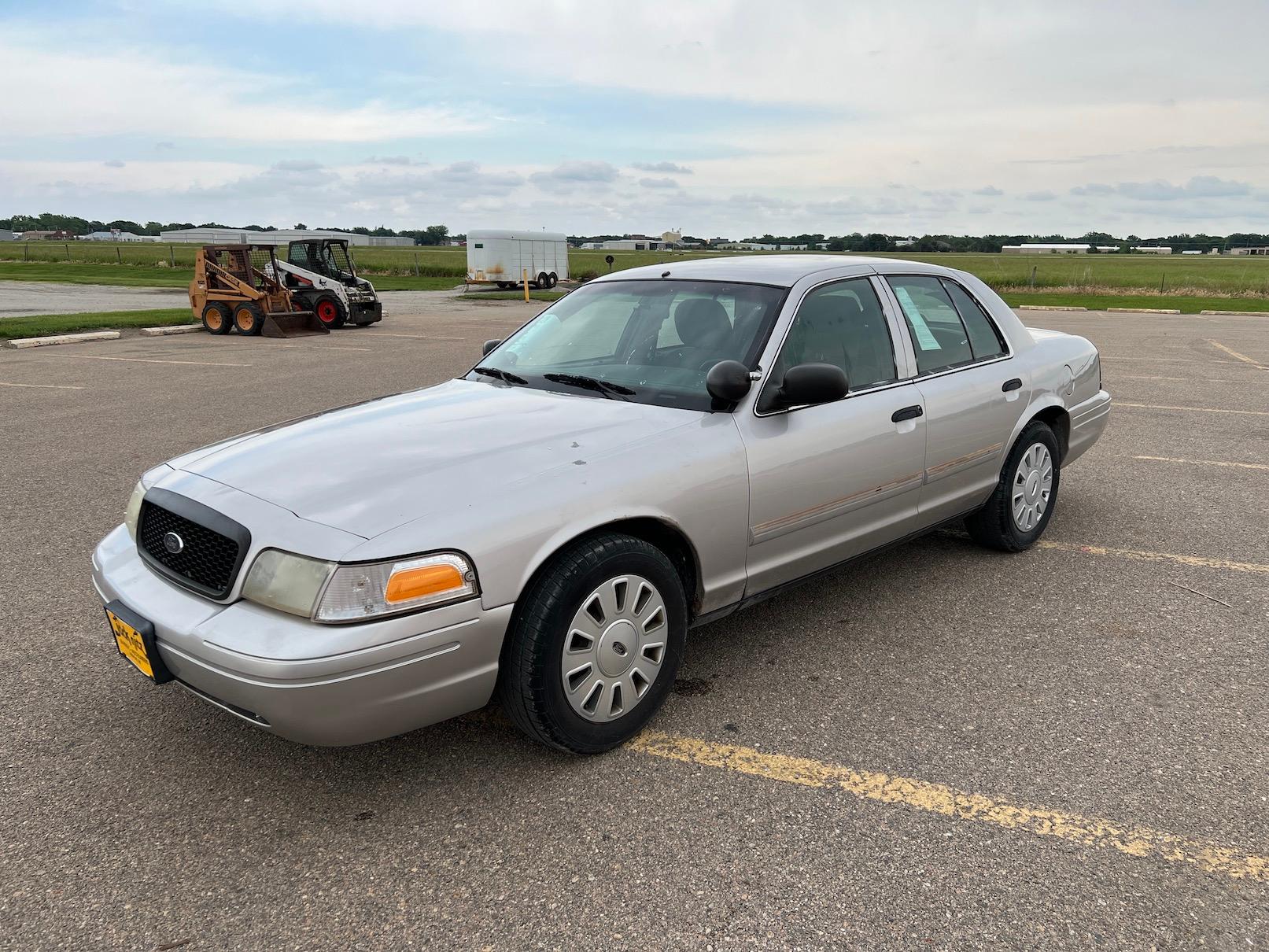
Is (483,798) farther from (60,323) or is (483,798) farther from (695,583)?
(60,323)

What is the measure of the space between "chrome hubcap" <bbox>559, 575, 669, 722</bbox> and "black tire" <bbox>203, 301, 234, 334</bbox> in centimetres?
1731

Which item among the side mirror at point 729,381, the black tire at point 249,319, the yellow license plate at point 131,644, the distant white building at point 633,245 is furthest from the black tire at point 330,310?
the distant white building at point 633,245

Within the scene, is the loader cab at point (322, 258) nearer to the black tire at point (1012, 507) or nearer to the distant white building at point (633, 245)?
the black tire at point (1012, 507)

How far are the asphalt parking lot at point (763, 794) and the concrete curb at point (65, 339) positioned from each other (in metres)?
13.0

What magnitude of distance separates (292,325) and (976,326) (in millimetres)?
16296

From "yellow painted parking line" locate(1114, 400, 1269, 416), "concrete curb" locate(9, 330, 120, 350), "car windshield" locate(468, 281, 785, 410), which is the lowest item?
"yellow painted parking line" locate(1114, 400, 1269, 416)

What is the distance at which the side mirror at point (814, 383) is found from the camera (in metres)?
3.25

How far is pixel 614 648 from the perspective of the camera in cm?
288

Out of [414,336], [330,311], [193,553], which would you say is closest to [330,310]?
[330,311]

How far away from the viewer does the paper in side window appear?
13.7ft

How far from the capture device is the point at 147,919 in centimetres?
225

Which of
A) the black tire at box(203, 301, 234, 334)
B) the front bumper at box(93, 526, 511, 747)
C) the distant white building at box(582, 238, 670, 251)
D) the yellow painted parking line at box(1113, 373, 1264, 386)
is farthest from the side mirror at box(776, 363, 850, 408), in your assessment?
the distant white building at box(582, 238, 670, 251)

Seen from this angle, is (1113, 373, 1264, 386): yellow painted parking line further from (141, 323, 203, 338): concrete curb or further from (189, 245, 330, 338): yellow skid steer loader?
(141, 323, 203, 338): concrete curb

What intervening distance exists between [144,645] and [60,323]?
18.0 metres
